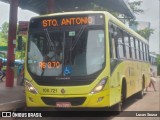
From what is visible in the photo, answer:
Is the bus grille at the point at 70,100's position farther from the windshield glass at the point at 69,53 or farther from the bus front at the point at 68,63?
the windshield glass at the point at 69,53

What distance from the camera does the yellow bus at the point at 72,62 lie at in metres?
10.1

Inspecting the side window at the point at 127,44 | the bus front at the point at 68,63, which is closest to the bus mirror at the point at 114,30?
the bus front at the point at 68,63

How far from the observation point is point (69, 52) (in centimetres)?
1048

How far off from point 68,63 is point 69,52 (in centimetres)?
32

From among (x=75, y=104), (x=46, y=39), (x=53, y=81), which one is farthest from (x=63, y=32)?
(x=75, y=104)

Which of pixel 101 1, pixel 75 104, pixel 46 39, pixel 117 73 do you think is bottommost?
pixel 75 104

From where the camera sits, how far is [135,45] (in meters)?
16.2

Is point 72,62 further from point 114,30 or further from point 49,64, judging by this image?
point 114,30

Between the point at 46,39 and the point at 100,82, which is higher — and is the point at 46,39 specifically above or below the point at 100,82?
above

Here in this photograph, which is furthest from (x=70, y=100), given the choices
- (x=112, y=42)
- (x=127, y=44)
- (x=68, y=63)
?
(x=127, y=44)

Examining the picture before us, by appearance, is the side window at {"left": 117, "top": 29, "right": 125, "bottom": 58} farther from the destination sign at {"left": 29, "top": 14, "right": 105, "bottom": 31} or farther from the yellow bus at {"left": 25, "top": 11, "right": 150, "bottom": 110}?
the destination sign at {"left": 29, "top": 14, "right": 105, "bottom": 31}

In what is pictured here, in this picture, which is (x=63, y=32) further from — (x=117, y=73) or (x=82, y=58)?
(x=117, y=73)

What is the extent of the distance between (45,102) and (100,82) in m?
1.62

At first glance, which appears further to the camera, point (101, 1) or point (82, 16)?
point (101, 1)
